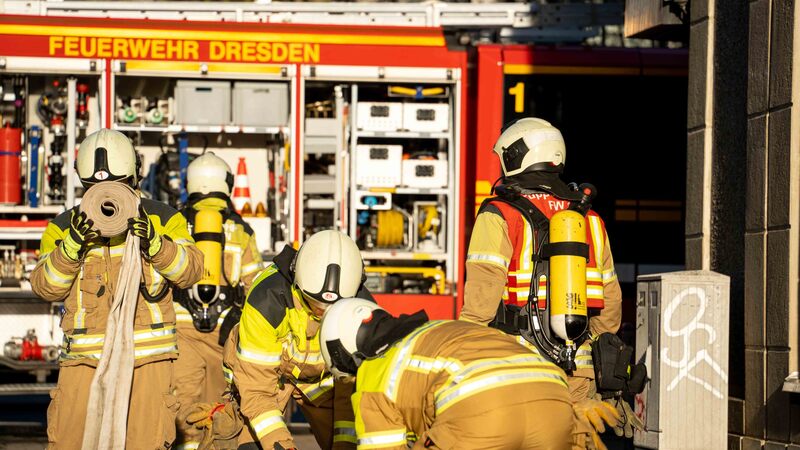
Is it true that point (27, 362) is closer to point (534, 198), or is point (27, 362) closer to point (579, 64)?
point (579, 64)

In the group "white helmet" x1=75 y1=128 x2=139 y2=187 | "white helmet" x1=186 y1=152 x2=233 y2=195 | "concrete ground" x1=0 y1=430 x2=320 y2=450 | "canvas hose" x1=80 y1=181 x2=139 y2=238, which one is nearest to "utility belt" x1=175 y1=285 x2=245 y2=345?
"white helmet" x1=186 y1=152 x2=233 y2=195

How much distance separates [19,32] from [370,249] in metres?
3.47

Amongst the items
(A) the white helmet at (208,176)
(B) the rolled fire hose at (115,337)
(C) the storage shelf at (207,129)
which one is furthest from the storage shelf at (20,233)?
(B) the rolled fire hose at (115,337)

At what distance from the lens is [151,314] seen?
667cm

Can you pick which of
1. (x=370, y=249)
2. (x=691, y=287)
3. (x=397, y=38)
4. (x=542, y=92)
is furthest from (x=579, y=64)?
(x=691, y=287)

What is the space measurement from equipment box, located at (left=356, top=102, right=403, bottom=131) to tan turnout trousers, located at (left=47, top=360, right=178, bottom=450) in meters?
5.78

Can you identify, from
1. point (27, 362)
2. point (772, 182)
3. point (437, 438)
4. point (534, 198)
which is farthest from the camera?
point (27, 362)

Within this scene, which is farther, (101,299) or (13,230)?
(13,230)

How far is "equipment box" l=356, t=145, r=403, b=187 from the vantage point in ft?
40.3

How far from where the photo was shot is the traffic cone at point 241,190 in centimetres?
1244

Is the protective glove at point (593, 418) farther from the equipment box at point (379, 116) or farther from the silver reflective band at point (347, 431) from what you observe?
the equipment box at point (379, 116)

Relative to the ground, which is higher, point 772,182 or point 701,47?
point 701,47

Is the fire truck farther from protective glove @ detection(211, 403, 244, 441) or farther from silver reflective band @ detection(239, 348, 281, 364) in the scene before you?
silver reflective band @ detection(239, 348, 281, 364)

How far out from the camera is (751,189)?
25.4 feet
